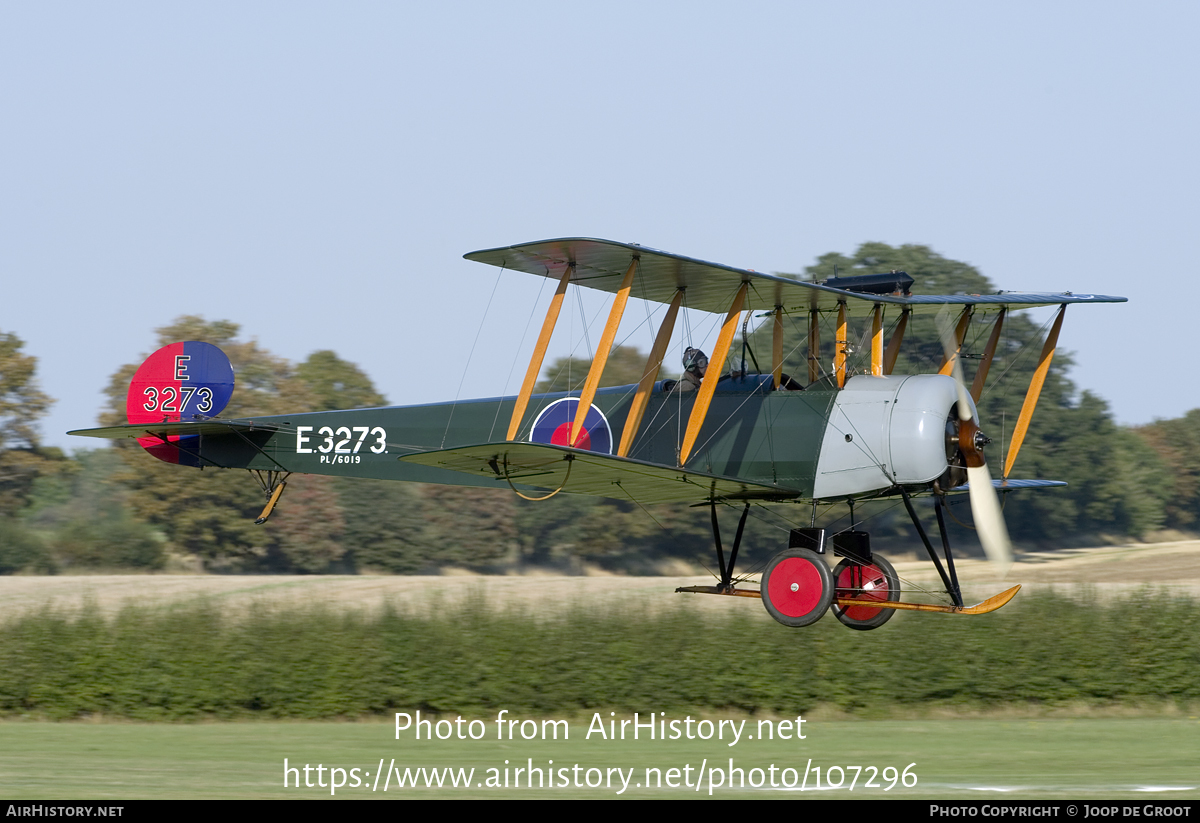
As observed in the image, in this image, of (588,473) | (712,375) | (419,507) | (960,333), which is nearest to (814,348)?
(712,375)

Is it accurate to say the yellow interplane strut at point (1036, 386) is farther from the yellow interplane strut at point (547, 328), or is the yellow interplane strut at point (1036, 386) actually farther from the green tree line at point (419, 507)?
the green tree line at point (419, 507)

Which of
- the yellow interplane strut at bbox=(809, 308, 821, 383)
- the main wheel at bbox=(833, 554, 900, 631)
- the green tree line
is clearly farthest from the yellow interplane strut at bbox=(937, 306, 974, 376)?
the green tree line

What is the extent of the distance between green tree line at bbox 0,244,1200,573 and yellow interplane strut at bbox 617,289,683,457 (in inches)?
970

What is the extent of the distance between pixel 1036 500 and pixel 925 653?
993 inches

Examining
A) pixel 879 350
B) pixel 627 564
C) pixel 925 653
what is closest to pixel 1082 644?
pixel 925 653

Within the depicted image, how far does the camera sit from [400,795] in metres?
11.2

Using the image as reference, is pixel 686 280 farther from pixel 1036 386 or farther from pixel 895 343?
pixel 1036 386

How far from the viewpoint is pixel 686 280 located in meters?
11.1

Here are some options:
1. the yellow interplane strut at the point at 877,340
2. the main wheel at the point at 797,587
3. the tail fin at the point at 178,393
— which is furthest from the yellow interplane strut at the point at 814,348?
the tail fin at the point at 178,393

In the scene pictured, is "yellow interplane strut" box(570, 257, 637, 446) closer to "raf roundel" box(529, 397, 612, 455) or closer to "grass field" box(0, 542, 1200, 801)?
"raf roundel" box(529, 397, 612, 455)

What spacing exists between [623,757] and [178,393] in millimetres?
6080

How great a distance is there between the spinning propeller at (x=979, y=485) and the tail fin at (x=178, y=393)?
24.8ft

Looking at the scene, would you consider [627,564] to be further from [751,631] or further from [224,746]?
[224,746]

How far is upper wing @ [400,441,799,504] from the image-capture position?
9.39 meters
